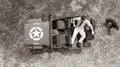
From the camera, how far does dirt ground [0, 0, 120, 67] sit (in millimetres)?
5508

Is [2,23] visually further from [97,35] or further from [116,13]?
[116,13]

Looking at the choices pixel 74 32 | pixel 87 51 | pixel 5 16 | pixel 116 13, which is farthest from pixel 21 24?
pixel 116 13

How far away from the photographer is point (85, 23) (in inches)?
210

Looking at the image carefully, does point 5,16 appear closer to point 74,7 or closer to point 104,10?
point 74,7

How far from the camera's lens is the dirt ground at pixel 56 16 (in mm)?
5508

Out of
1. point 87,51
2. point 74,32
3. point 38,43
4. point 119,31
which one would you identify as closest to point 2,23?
point 38,43

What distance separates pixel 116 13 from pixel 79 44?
1272 mm

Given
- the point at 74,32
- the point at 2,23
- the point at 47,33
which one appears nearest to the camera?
the point at 47,33

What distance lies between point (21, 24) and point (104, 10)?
2.20 meters

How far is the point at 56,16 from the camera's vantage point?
5609 millimetres

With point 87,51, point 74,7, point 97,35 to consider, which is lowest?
point 87,51

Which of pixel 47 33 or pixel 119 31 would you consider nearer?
pixel 47 33

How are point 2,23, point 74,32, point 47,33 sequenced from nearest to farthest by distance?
point 47,33 < point 74,32 < point 2,23

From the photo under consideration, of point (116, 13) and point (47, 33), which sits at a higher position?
point (116, 13)
